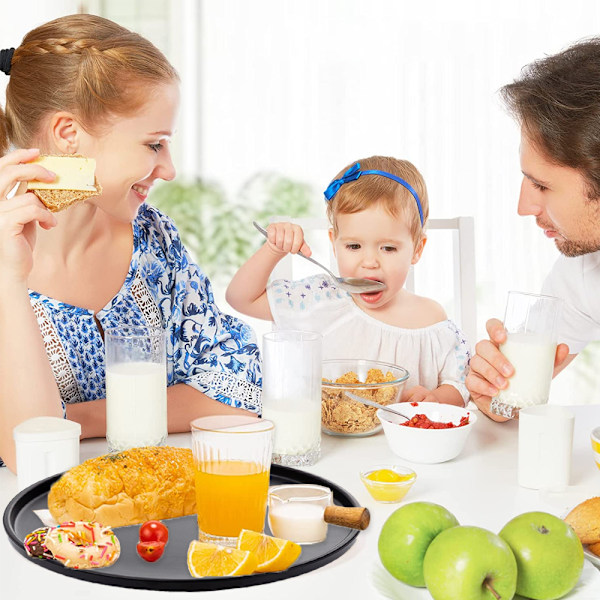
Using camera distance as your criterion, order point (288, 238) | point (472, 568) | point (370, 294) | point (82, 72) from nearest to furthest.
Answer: point (472, 568) → point (82, 72) → point (288, 238) → point (370, 294)

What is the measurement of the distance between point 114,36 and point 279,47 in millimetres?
3019

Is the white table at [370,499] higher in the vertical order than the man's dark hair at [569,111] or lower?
lower

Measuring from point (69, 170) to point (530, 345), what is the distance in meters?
0.85

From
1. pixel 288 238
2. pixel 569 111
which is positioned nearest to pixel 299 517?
pixel 288 238

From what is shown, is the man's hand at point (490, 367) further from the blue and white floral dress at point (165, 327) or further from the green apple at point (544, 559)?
the green apple at point (544, 559)

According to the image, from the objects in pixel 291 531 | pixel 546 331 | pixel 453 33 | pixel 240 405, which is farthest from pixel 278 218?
pixel 453 33

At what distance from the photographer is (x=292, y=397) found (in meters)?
1.36

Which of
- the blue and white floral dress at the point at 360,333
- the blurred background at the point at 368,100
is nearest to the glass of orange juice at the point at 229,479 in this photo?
the blue and white floral dress at the point at 360,333

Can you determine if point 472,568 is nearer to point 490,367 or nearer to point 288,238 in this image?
→ point 490,367

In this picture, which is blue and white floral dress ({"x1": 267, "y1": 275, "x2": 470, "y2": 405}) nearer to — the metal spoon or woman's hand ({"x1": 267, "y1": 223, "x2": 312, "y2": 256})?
woman's hand ({"x1": 267, "y1": 223, "x2": 312, "y2": 256})

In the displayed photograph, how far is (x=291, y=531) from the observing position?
1.03 meters

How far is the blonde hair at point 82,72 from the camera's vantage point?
1548 millimetres

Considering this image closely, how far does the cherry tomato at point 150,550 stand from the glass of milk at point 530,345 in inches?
29.6

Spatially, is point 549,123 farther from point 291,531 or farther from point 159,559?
point 159,559
